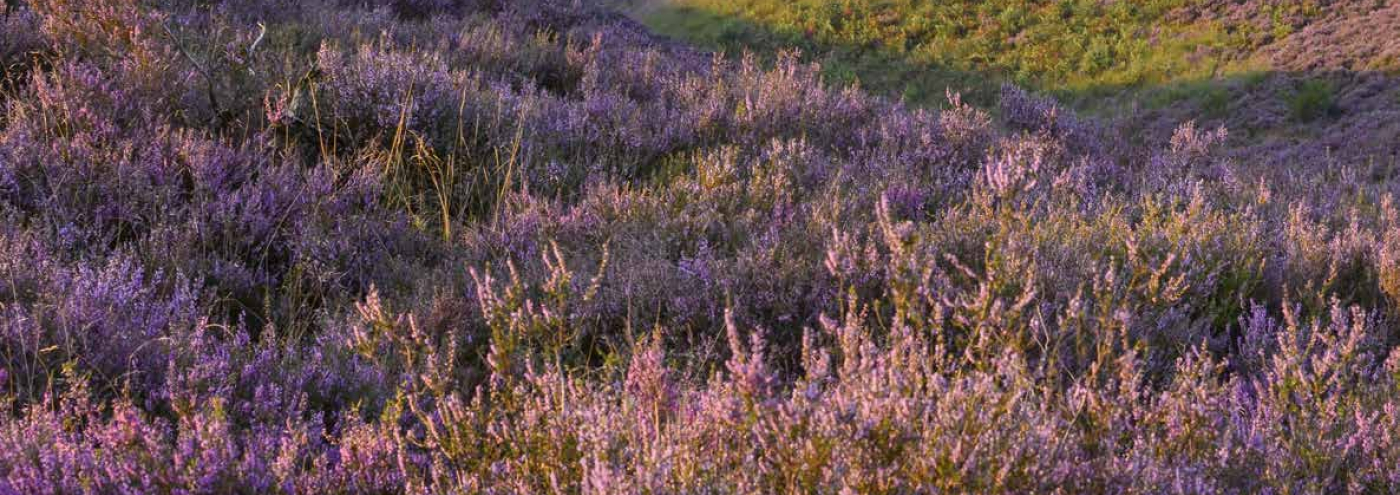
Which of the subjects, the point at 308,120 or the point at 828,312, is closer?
the point at 828,312

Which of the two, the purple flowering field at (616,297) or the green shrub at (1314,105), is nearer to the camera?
the purple flowering field at (616,297)

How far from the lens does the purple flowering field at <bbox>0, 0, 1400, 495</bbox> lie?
1.76 metres

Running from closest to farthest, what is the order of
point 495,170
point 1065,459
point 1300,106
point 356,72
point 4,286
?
1. point 1065,459
2. point 4,286
3. point 495,170
4. point 356,72
5. point 1300,106

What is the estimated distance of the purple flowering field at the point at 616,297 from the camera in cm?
176

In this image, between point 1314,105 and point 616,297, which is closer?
point 616,297

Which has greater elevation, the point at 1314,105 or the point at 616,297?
the point at 616,297

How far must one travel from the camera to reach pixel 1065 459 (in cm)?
176

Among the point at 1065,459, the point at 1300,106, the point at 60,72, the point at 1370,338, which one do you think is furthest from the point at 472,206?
the point at 1300,106

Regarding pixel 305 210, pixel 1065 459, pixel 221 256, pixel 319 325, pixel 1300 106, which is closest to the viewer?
pixel 1065 459

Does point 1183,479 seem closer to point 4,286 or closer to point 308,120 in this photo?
point 4,286

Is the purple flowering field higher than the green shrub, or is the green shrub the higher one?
the purple flowering field

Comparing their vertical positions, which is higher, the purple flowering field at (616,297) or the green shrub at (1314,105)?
the purple flowering field at (616,297)

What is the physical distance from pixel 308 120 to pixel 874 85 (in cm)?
1216

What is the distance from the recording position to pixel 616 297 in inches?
113
